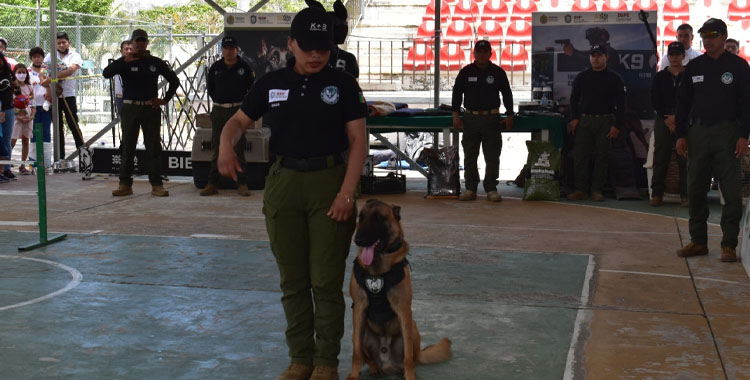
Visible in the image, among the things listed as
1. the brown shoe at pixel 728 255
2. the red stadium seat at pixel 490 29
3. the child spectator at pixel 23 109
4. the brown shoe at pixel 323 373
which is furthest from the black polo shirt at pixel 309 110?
the red stadium seat at pixel 490 29

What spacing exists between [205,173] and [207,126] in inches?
26.7

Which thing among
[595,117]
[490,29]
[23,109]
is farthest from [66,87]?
[490,29]

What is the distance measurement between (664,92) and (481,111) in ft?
7.35

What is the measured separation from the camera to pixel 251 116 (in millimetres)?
4801

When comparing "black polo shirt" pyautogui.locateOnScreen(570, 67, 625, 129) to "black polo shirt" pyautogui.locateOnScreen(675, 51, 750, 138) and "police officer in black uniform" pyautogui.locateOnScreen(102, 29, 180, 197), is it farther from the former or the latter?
"police officer in black uniform" pyautogui.locateOnScreen(102, 29, 180, 197)

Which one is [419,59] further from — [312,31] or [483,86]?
[312,31]

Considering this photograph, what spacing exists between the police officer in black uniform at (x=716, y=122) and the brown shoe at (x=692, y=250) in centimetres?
25

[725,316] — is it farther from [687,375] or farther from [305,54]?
[305,54]

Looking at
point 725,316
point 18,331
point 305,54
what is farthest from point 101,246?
point 725,316

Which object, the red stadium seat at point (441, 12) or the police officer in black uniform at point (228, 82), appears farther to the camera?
the red stadium seat at point (441, 12)

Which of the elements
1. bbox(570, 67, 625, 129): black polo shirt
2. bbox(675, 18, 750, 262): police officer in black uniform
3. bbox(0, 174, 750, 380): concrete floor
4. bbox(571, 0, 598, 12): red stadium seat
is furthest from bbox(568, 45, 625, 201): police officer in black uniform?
bbox(571, 0, 598, 12): red stadium seat

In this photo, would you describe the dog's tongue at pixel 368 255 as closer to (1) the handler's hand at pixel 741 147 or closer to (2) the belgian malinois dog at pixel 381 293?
(2) the belgian malinois dog at pixel 381 293

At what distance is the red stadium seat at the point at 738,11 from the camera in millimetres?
27609

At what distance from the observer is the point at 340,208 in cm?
458
